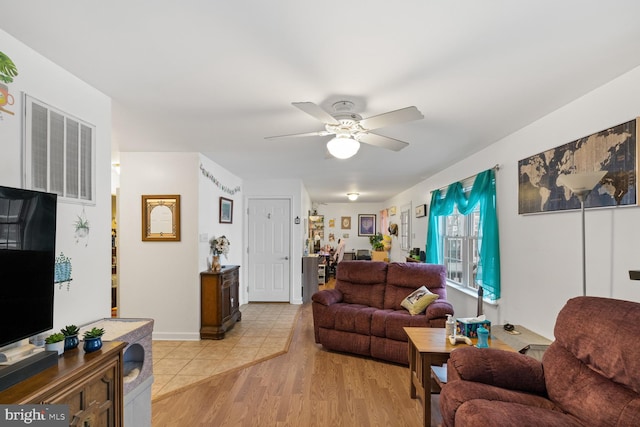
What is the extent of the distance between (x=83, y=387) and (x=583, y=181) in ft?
9.07

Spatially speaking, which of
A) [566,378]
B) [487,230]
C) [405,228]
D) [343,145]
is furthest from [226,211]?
[566,378]

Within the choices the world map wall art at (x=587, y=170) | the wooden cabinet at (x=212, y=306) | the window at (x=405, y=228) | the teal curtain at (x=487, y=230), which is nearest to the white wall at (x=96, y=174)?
the wooden cabinet at (x=212, y=306)

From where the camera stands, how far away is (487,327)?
2.59 meters

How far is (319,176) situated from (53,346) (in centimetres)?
472

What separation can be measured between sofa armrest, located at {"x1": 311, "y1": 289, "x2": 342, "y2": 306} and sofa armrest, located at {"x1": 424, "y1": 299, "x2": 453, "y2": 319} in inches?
43.5

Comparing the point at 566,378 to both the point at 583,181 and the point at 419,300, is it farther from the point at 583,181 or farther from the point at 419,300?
the point at 419,300

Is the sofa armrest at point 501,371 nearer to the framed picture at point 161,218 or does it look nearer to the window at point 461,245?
the window at point 461,245

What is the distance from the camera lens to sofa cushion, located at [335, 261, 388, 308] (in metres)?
4.11

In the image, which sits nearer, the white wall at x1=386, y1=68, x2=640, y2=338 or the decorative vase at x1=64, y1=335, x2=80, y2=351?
the decorative vase at x1=64, y1=335, x2=80, y2=351

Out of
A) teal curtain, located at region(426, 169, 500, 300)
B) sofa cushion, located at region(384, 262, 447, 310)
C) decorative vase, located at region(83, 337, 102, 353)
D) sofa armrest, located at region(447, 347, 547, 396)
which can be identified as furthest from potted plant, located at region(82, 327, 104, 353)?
teal curtain, located at region(426, 169, 500, 300)

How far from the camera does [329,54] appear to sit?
1.75m

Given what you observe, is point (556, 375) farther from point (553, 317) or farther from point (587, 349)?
point (553, 317)

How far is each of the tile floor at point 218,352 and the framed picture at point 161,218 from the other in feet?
4.24

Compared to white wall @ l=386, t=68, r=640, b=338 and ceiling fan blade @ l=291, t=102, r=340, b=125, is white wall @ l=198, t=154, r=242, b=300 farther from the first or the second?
white wall @ l=386, t=68, r=640, b=338
